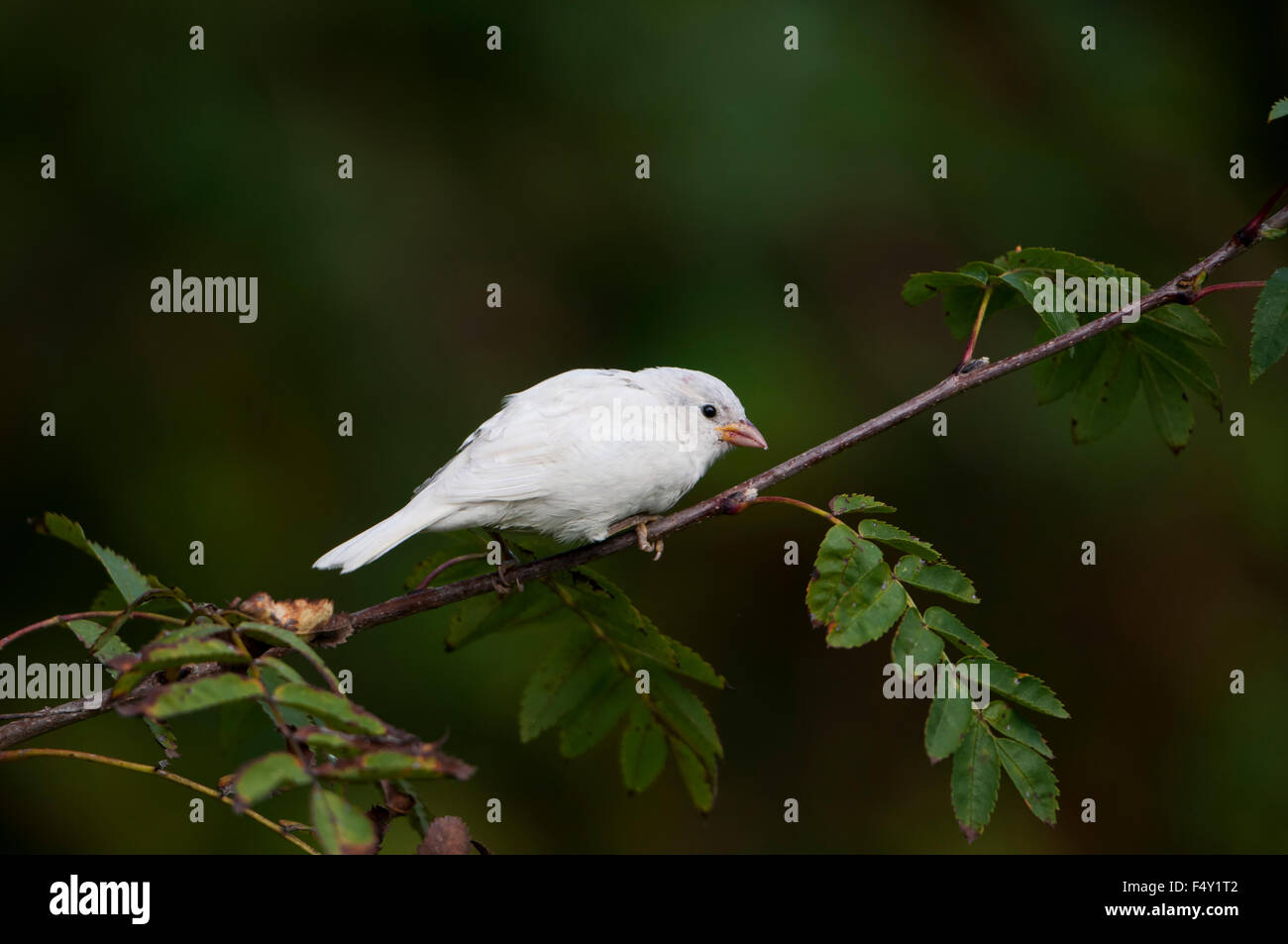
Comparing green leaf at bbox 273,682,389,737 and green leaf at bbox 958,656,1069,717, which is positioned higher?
green leaf at bbox 273,682,389,737

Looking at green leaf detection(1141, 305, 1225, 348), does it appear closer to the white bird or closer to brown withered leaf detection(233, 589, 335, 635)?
the white bird

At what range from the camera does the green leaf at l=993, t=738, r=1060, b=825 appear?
2.53 meters

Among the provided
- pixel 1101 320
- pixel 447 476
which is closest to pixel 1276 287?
pixel 1101 320

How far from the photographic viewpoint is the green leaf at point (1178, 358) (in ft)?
10.9

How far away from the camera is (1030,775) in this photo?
253cm

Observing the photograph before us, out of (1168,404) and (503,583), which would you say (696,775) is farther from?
(1168,404)

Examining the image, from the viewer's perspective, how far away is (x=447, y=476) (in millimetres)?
3699

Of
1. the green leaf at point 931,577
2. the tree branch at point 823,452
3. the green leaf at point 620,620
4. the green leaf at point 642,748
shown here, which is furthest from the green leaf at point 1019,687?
the green leaf at point 642,748

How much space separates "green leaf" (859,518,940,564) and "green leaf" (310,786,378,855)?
1371 mm

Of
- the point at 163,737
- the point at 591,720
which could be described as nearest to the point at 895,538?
the point at 591,720

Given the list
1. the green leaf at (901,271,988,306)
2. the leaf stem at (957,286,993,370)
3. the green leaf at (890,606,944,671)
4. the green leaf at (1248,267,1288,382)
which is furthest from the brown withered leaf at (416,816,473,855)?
the green leaf at (1248,267,1288,382)

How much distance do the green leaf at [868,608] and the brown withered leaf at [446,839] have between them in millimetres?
859

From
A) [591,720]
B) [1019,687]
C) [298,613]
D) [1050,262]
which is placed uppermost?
[1050,262]

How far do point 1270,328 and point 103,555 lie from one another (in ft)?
9.11
